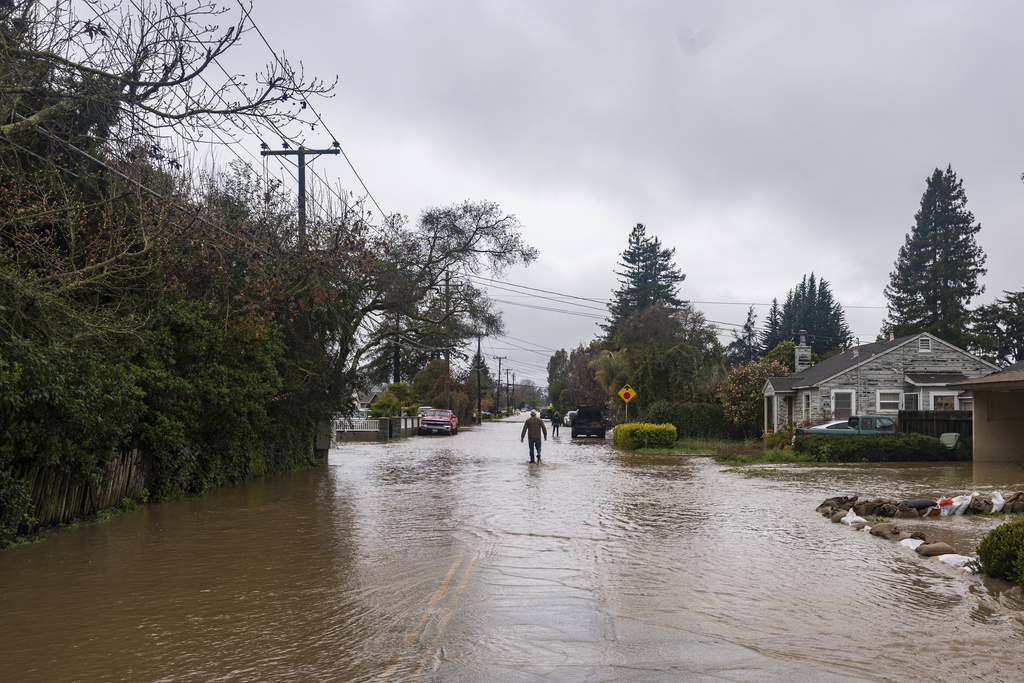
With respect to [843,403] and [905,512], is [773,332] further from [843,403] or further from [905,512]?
[905,512]

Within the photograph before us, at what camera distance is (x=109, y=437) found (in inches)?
479

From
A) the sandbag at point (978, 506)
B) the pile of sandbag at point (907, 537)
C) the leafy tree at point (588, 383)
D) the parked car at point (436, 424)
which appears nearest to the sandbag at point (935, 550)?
the pile of sandbag at point (907, 537)

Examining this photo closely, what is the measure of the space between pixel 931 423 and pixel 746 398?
11.2 m

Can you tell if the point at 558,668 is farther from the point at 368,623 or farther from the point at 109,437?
the point at 109,437

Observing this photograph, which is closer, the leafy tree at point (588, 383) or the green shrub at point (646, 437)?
the green shrub at point (646, 437)

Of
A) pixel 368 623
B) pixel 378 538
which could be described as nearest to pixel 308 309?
pixel 378 538

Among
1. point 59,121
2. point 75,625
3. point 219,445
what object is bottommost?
point 75,625

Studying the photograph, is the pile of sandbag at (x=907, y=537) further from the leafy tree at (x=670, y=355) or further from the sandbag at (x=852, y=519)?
the leafy tree at (x=670, y=355)

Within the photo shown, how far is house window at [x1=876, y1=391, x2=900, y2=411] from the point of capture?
3894 centimetres

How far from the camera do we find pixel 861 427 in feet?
104

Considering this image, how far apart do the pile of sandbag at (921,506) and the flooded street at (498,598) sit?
0.46 meters

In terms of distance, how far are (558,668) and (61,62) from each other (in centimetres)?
938

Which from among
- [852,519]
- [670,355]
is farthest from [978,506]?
[670,355]

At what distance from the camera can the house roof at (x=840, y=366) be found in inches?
1544
